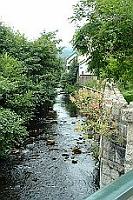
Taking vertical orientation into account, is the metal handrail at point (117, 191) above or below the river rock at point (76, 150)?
above

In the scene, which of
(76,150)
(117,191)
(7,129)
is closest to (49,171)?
(7,129)

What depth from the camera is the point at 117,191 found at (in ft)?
3.41

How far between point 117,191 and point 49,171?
10.9 m

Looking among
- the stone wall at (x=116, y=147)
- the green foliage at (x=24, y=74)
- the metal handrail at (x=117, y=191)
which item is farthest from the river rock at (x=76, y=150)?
the metal handrail at (x=117, y=191)

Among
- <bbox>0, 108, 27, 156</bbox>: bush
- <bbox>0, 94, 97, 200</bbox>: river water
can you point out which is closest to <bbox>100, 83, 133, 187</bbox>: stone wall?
<bbox>0, 94, 97, 200</bbox>: river water

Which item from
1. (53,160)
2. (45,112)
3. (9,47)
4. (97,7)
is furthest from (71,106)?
(97,7)

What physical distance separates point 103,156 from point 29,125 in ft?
40.2

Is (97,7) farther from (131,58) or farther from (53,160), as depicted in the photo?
(53,160)

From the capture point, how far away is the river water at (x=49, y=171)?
9.91m

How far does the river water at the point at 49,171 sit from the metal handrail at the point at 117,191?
832 cm

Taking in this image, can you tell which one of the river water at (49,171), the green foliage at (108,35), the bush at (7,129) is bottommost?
the river water at (49,171)

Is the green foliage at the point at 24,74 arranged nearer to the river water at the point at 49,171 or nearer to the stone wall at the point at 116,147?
the river water at the point at 49,171

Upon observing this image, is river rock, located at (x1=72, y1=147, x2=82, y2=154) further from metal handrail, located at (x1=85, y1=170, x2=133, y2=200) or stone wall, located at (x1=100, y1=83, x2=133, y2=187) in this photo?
metal handrail, located at (x1=85, y1=170, x2=133, y2=200)

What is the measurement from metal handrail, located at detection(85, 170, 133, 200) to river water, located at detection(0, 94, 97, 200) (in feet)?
27.3
